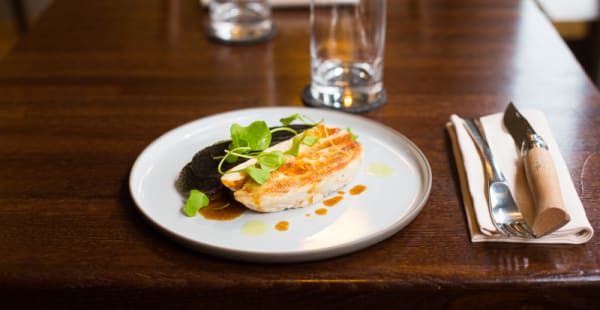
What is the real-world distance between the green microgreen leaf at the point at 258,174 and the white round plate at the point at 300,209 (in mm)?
44

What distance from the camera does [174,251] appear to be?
708 mm

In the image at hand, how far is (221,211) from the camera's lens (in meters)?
0.75

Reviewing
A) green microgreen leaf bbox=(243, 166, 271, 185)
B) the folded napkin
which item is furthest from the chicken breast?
the folded napkin

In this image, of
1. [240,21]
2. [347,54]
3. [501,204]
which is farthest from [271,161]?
[240,21]

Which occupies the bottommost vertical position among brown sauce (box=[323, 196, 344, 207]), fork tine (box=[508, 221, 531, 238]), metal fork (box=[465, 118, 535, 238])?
brown sauce (box=[323, 196, 344, 207])

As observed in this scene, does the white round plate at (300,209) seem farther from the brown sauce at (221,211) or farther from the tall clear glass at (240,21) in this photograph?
the tall clear glass at (240,21)

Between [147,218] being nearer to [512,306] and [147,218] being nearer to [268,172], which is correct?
[268,172]

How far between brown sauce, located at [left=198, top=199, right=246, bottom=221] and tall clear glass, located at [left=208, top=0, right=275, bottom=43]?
0.60 m

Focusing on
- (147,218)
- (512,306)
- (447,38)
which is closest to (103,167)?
(147,218)

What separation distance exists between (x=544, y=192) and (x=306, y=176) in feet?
0.84

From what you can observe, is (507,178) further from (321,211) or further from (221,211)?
(221,211)

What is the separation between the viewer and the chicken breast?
0.73m

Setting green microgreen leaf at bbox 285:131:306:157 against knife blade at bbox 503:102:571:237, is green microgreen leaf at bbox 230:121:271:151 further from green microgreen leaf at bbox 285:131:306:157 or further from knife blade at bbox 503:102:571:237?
knife blade at bbox 503:102:571:237

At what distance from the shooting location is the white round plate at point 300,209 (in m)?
0.69
